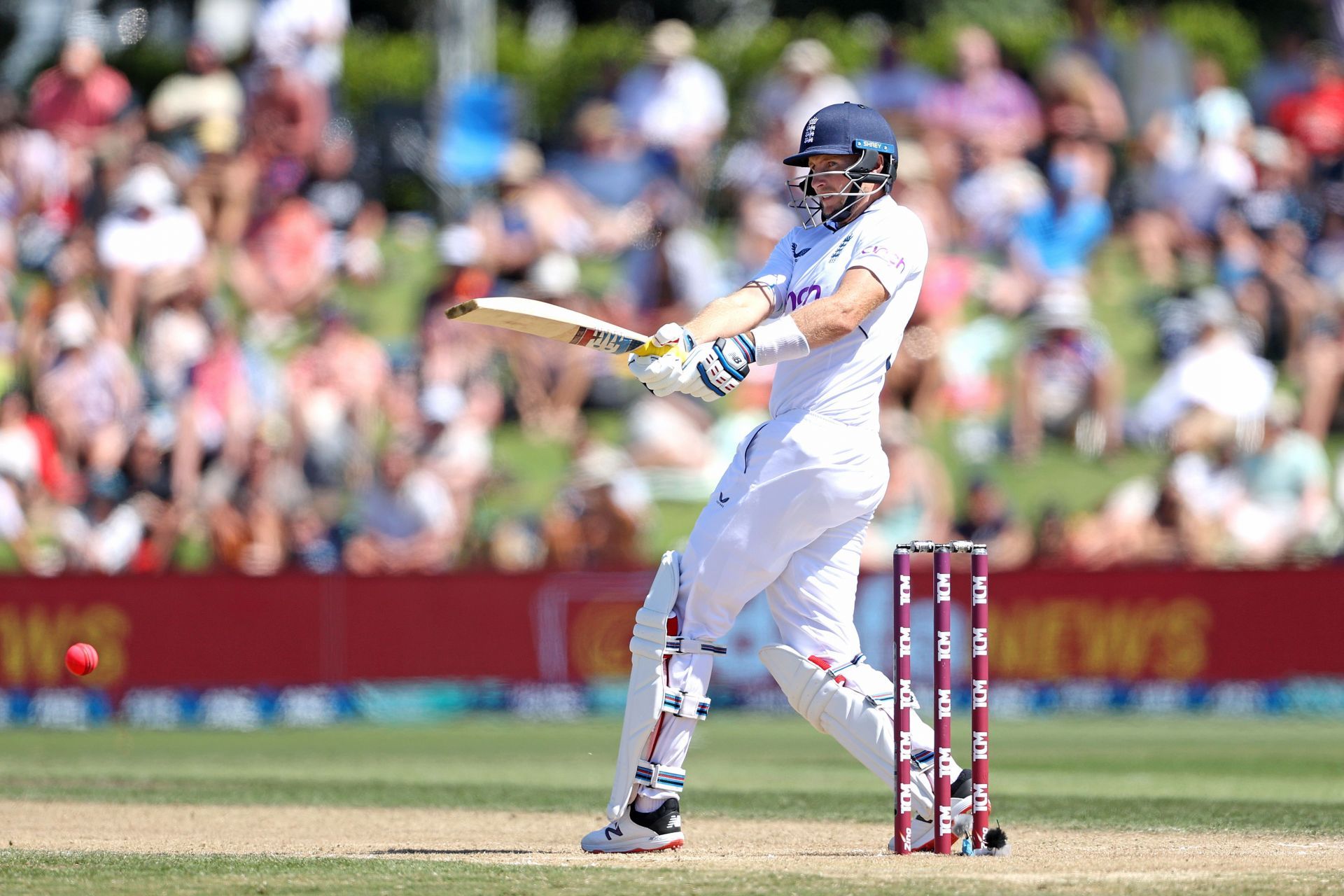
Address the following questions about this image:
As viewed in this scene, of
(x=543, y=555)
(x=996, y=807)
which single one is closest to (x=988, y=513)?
(x=543, y=555)

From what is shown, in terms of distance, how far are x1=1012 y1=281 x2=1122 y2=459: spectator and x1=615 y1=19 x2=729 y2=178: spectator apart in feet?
12.0

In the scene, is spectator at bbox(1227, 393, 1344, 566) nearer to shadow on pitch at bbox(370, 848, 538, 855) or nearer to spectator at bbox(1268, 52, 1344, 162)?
spectator at bbox(1268, 52, 1344, 162)

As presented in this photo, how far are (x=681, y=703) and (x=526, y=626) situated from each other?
751cm

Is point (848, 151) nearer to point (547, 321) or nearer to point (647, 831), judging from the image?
point (547, 321)

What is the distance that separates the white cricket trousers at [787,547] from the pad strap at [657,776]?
24mm

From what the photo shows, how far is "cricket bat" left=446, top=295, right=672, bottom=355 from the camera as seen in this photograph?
6137 mm

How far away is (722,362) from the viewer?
6035mm

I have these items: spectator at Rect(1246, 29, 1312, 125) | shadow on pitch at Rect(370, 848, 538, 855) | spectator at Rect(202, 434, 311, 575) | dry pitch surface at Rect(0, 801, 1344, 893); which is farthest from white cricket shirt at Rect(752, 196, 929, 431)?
spectator at Rect(1246, 29, 1312, 125)

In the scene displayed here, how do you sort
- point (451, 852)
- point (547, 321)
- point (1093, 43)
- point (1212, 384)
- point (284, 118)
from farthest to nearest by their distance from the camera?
point (1093, 43) < point (284, 118) < point (1212, 384) < point (451, 852) < point (547, 321)

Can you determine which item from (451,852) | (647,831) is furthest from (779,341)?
(451,852)

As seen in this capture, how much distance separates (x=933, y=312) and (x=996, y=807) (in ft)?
26.5

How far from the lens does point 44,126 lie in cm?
1792

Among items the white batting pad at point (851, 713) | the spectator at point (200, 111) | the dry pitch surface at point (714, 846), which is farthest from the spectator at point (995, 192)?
the white batting pad at point (851, 713)

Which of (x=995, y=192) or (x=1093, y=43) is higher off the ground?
(x=1093, y=43)
